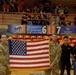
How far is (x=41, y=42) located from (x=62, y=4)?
60.9 ft

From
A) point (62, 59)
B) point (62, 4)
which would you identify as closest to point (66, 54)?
point (62, 59)

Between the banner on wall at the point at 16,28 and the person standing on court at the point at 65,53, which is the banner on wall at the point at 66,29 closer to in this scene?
the banner on wall at the point at 16,28

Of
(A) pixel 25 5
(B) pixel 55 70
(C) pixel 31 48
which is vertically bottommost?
(B) pixel 55 70

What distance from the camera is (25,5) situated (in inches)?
966

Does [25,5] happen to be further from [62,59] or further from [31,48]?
[31,48]

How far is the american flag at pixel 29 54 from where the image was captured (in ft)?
25.4

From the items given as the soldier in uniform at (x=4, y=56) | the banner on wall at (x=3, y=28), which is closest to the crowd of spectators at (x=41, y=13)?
the banner on wall at (x=3, y=28)

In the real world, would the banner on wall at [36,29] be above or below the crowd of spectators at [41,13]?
below

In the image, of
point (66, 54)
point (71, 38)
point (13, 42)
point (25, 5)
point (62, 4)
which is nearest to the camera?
point (13, 42)

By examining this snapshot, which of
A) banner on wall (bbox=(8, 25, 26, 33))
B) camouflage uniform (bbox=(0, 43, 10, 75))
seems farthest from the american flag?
banner on wall (bbox=(8, 25, 26, 33))

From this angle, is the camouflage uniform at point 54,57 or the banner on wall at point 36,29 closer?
the camouflage uniform at point 54,57

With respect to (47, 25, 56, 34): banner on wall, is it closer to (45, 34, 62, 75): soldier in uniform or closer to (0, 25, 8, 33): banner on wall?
(0, 25, 8, 33): banner on wall

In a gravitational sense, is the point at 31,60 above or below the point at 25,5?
below

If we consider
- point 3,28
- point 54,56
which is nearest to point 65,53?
point 54,56
